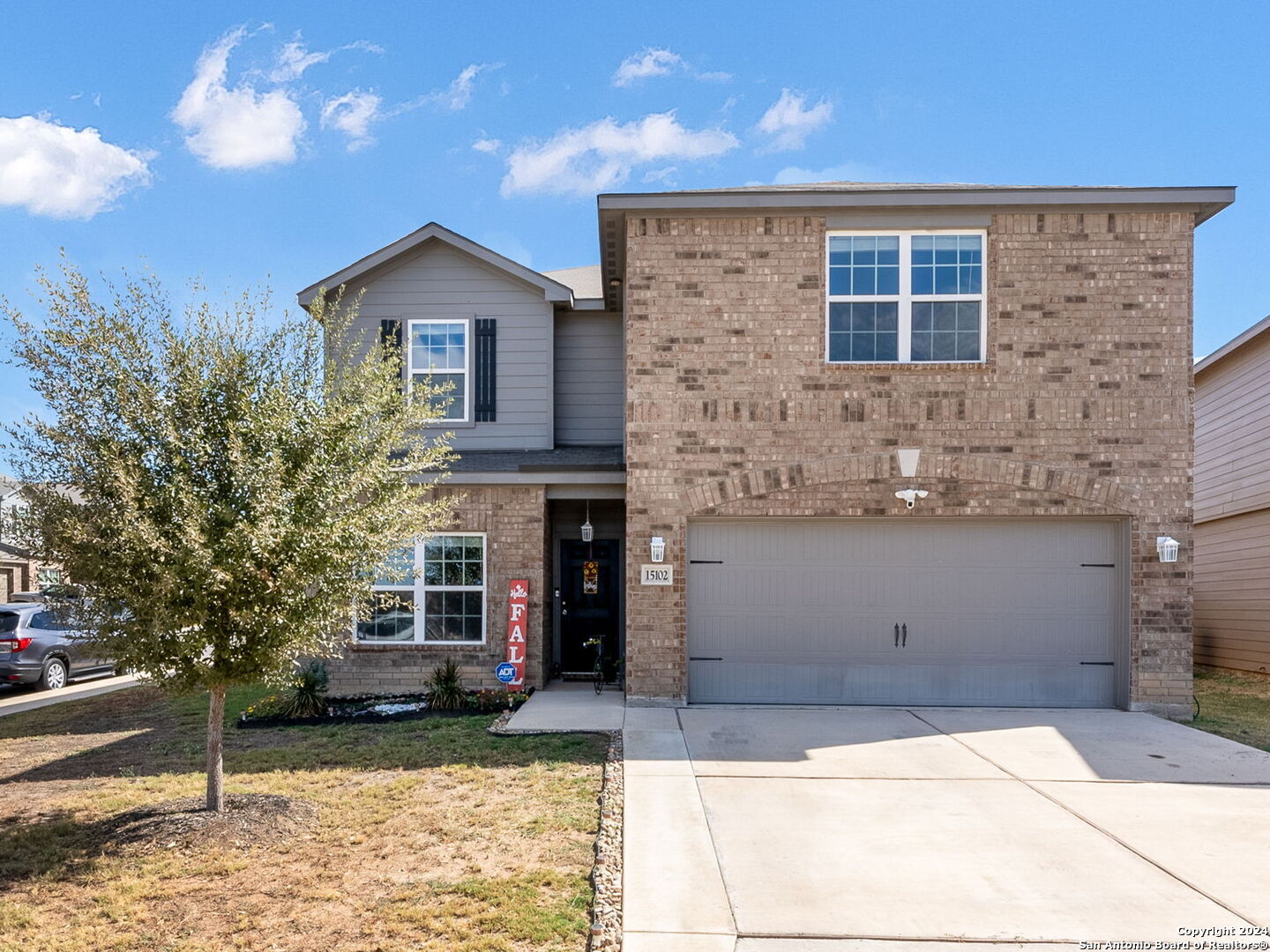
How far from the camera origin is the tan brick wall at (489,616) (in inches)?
441

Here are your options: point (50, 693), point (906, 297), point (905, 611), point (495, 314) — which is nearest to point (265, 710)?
point (50, 693)

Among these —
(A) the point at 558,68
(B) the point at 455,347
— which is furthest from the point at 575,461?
(A) the point at 558,68

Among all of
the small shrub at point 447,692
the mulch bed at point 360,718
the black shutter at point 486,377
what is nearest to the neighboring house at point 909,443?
the mulch bed at point 360,718

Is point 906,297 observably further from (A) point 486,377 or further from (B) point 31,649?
(B) point 31,649

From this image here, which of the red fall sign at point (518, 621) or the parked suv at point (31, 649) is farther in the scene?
the parked suv at point (31, 649)

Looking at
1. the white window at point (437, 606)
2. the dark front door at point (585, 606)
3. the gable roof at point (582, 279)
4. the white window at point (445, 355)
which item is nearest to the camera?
the white window at point (437, 606)

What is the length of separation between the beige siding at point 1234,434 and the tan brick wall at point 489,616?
11896 millimetres

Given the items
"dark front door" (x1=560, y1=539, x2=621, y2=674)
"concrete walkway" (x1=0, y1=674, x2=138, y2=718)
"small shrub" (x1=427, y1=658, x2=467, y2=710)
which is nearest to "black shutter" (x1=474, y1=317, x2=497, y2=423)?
"dark front door" (x1=560, y1=539, x2=621, y2=674)

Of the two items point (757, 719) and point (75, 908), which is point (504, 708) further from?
point (75, 908)

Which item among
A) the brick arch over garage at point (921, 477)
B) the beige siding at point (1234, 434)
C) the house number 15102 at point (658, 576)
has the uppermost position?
the beige siding at point (1234, 434)

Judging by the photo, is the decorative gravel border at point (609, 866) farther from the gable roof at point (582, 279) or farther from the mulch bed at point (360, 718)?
the gable roof at point (582, 279)

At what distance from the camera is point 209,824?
5840 mm

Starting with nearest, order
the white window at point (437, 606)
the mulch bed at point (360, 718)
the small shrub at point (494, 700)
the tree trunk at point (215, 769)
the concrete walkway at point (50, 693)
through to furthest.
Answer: the tree trunk at point (215, 769) < the mulch bed at point (360, 718) < the small shrub at point (494, 700) < the white window at point (437, 606) < the concrete walkway at point (50, 693)

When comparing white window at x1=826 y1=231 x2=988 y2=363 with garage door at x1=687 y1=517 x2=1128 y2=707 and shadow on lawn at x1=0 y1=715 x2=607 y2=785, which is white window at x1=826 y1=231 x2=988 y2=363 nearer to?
garage door at x1=687 y1=517 x2=1128 y2=707
